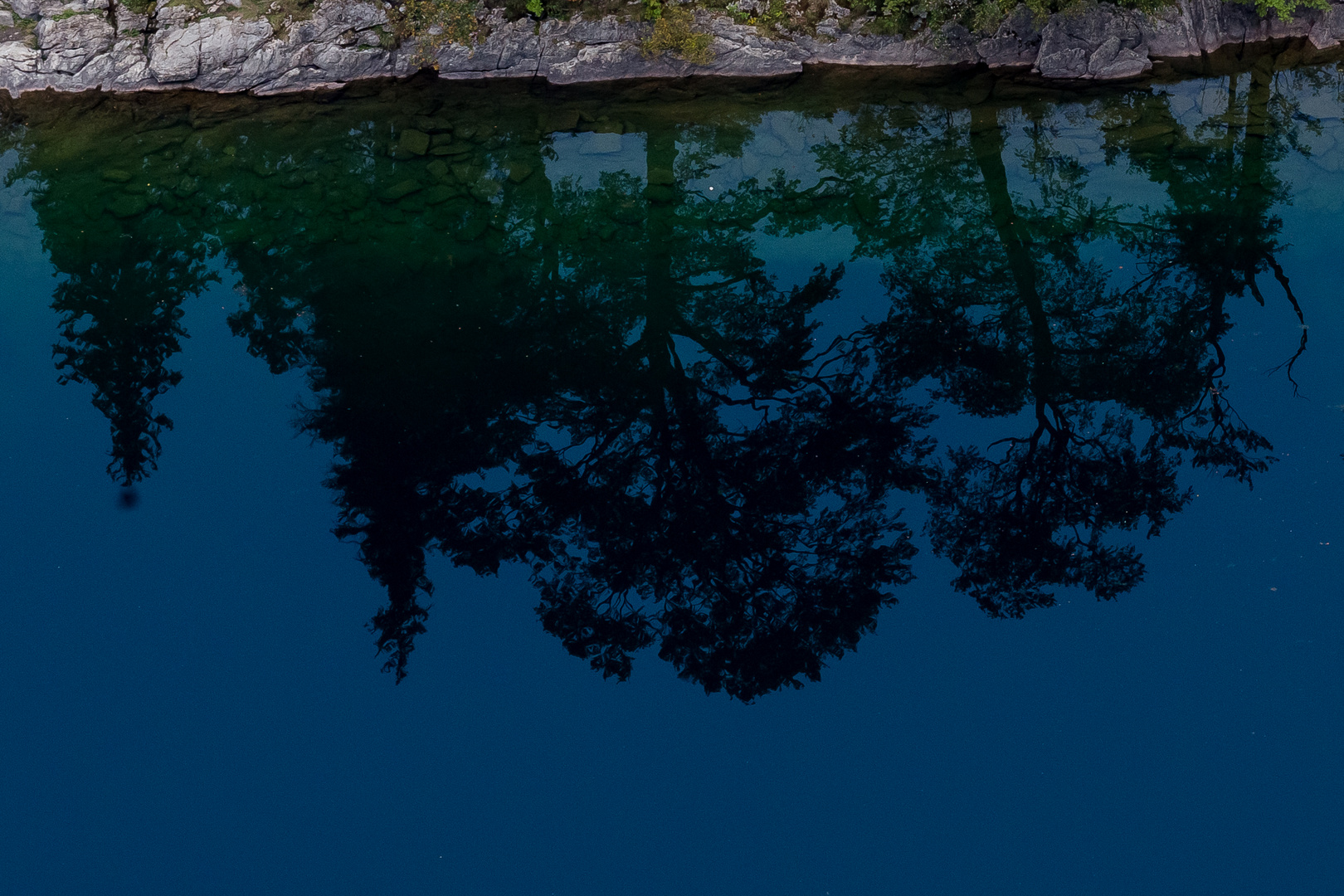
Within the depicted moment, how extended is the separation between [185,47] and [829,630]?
1172cm

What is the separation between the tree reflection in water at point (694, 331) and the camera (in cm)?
1129

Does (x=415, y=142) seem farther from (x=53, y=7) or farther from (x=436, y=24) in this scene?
(x=53, y=7)

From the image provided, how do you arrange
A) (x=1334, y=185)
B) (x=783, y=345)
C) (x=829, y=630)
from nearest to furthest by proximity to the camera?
(x=829, y=630), (x=783, y=345), (x=1334, y=185)

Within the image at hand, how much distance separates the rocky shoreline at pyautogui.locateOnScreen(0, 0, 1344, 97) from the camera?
14992 mm

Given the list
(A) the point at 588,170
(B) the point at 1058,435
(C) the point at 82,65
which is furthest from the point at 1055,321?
(C) the point at 82,65

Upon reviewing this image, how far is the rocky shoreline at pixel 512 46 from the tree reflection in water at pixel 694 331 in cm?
63

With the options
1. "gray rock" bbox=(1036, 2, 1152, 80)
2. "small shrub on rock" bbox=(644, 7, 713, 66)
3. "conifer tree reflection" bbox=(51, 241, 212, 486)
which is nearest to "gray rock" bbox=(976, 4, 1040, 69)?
"gray rock" bbox=(1036, 2, 1152, 80)

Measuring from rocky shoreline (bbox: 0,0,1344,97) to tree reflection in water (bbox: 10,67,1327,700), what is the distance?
634 millimetres

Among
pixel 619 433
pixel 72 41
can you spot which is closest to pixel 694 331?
pixel 619 433

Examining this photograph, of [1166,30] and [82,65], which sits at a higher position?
[1166,30]

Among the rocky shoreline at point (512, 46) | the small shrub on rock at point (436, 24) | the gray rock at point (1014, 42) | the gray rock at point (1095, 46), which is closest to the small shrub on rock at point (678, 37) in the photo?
the rocky shoreline at point (512, 46)

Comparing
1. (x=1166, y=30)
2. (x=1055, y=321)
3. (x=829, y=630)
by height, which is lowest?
(x=829, y=630)

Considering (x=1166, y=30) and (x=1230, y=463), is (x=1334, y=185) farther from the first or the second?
(x=1230, y=463)

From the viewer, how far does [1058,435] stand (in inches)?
469
